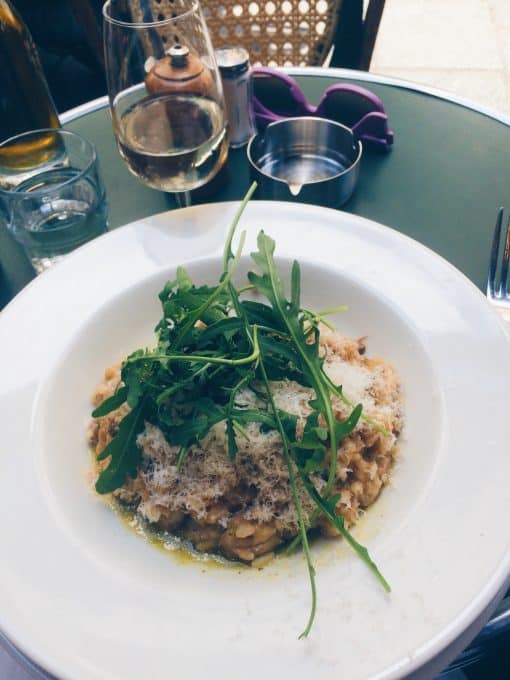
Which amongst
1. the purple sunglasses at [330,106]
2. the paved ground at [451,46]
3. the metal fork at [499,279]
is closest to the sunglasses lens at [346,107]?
the purple sunglasses at [330,106]

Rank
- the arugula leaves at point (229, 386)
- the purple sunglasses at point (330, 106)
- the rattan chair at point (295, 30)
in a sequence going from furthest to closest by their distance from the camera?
the rattan chair at point (295, 30) → the purple sunglasses at point (330, 106) → the arugula leaves at point (229, 386)

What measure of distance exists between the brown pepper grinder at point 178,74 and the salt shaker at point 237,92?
176mm

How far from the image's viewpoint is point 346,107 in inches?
61.0

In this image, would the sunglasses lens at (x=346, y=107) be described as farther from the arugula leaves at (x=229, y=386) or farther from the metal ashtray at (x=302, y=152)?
the arugula leaves at (x=229, y=386)

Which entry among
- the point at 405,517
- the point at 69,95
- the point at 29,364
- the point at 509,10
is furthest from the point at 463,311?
the point at 509,10

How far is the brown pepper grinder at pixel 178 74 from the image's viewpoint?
1294mm

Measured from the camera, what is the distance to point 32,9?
250 cm

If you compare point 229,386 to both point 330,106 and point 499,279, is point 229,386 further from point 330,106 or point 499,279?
point 330,106

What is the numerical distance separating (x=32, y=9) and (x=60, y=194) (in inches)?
58.8

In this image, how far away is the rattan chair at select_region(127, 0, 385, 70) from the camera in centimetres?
218

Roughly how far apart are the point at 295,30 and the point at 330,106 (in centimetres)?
90

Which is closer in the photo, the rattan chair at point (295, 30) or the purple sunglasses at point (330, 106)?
the purple sunglasses at point (330, 106)

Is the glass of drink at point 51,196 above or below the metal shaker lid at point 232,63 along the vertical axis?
below

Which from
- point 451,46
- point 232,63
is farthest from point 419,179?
point 451,46
